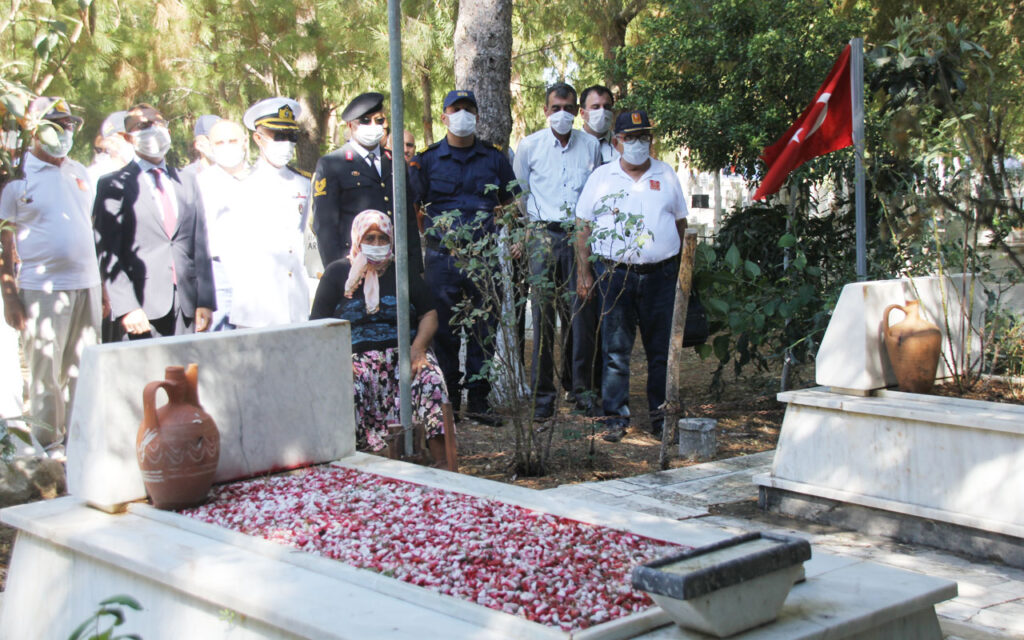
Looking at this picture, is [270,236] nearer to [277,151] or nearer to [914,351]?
[277,151]

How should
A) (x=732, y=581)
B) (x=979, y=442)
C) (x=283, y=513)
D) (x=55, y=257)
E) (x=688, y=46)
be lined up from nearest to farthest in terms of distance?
1. (x=732, y=581)
2. (x=283, y=513)
3. (x=979, y=442)
4. (x=55, y=257)
5. (x=688, y=46)

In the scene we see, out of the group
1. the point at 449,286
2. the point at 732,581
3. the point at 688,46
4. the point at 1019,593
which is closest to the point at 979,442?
the point at 1019,593

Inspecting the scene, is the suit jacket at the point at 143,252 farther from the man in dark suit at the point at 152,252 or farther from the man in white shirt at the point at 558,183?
the man in white shirt at the point at 558,183

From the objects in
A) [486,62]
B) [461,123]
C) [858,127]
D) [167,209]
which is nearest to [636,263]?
[461,123]

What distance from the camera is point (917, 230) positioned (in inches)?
227

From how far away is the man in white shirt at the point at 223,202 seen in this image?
6.36 m

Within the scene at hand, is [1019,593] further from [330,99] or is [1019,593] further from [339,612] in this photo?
[330,99]

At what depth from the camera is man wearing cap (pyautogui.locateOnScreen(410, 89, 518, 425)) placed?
280 inches

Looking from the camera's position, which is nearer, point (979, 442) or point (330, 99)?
point (979, 442)

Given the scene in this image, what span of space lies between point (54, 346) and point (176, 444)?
113 inches

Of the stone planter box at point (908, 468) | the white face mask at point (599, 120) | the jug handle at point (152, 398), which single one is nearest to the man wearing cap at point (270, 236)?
the white face mask at point (599, 120)

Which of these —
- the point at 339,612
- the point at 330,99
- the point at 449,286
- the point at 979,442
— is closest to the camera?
the point at 339,612

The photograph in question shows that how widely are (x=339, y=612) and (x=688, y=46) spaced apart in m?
7.95

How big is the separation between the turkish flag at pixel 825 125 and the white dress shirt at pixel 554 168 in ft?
4.28
